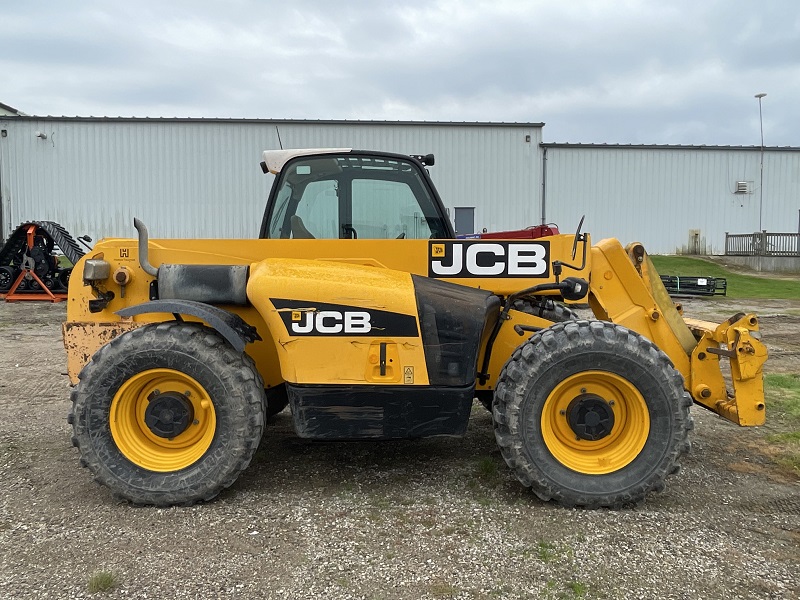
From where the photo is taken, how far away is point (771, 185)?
95.4ft

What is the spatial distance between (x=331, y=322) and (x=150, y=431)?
127 centimetres

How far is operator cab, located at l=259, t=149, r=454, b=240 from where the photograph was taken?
4270mm

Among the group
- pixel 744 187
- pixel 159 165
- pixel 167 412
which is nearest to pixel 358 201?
pixel 167 412

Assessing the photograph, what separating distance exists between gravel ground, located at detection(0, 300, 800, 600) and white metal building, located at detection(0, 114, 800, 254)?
2088 centimetres

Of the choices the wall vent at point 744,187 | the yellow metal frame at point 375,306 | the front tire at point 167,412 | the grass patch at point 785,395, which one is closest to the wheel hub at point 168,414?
the front tire at point 167,412

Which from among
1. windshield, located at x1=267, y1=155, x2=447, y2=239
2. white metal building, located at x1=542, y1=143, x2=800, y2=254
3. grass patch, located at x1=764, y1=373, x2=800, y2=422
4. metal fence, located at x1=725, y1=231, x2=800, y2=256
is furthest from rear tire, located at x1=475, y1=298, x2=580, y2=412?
metal fence, located at x1=725, y1=231, x2=800, y2=256

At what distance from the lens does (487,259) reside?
391 centimetres

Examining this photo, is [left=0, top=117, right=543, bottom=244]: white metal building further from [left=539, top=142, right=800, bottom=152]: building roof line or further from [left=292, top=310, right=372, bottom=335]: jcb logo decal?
[left=292, top=310, right=372, bottom=335]: jcb logo decal

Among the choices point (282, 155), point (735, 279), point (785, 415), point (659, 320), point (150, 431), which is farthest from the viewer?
point (735, 279)

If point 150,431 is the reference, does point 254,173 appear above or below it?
above

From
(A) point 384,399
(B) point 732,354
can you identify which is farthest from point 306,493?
(B) point 732,354

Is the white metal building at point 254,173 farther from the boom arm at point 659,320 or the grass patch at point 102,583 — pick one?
the grass patch at point 102,583

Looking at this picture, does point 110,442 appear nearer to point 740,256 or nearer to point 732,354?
point 732,354

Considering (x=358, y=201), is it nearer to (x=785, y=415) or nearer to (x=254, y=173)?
(x=785, y=415)
